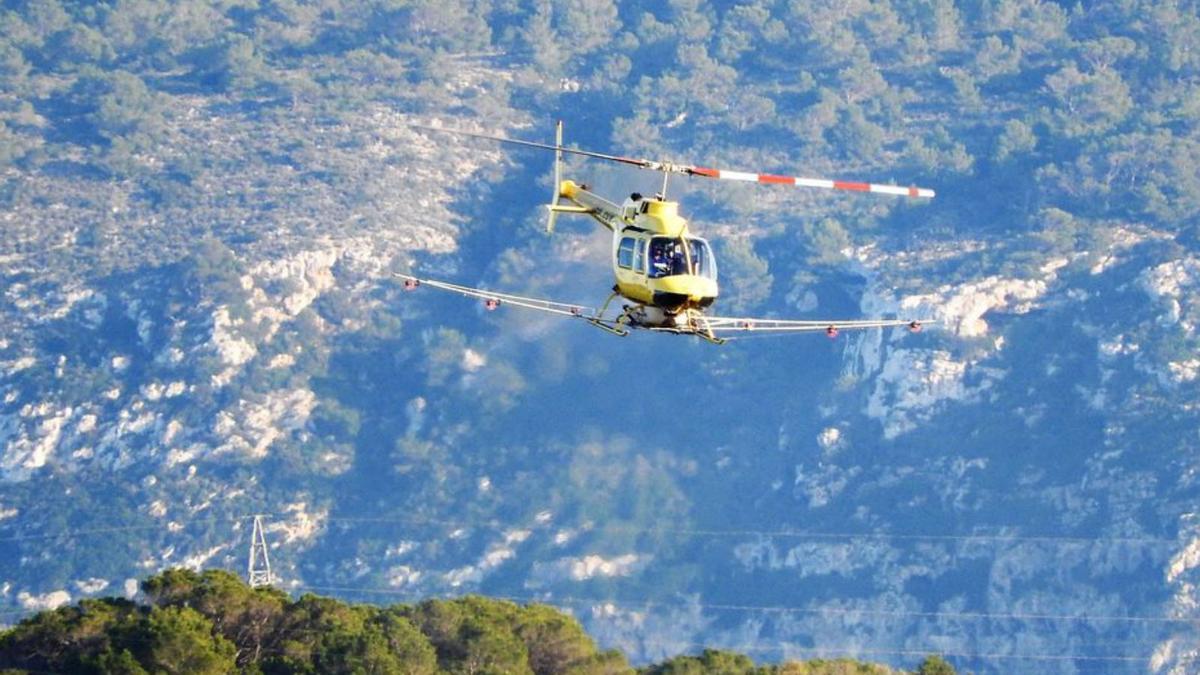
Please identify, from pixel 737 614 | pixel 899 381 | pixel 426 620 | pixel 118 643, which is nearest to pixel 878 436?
pixel 899 381

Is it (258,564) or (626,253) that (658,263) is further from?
(258,564)

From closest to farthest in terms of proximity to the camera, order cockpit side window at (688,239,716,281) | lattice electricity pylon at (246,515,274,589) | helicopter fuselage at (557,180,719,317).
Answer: helicopter fuselage at (557,180,719,317)
cockpit side window at (688,239,716,281)
lattice electricity pylon at (246,515,274,589)

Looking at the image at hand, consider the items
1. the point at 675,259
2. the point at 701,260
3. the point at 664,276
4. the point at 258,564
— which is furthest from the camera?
the point at 258,564

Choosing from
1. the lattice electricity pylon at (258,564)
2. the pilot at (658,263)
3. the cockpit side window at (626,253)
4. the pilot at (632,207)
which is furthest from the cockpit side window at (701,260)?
the lattice electricity pylon at (258,564)

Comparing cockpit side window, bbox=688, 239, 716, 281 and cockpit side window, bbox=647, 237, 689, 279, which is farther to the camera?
cockpit side window, bbox=688, 239, 716, 281

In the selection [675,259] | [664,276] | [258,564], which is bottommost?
[664,276]

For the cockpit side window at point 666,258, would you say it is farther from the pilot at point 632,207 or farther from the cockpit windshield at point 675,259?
the pilot at point 632,207

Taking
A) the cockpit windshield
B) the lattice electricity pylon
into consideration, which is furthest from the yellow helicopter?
the lattice electricity pylon

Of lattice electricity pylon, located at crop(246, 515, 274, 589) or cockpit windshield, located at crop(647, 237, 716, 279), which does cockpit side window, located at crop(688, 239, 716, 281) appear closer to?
cockpit windshield, located at crop(647, 237, 716, 279)

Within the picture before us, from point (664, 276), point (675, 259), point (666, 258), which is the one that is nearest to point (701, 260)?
point (675, 259)
